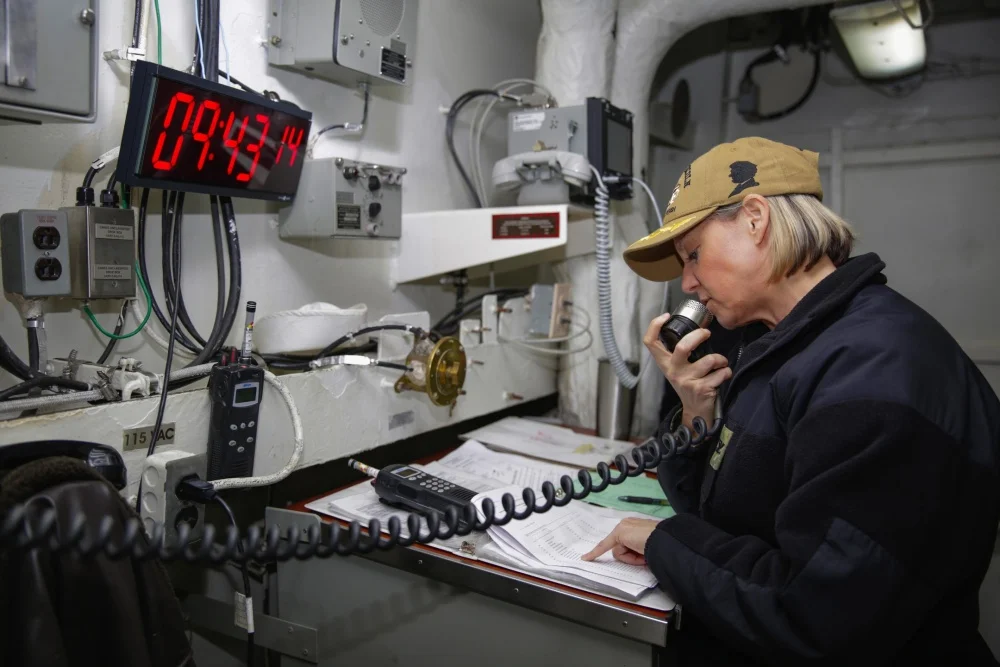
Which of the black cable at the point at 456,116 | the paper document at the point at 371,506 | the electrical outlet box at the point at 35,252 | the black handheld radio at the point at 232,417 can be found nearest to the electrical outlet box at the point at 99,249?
the electrical outlet box at the point at 35,252

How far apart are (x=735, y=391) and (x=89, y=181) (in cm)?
124

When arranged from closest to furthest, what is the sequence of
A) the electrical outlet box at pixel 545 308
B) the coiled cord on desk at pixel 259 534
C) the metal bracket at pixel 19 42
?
the coiled cord on desk at pixel 259 534
the metal bracket at pixel 19 42
the electrical outlet box at pixel 545 308

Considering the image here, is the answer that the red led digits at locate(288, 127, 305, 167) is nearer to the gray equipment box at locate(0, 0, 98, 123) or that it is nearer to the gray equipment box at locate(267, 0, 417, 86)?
the gray equipment box at locate(267, 0, 417, 86)

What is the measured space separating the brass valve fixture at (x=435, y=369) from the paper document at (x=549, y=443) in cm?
28

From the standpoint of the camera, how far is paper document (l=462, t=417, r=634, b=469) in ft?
6.23

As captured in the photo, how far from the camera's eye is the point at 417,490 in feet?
4.69

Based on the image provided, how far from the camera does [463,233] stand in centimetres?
203

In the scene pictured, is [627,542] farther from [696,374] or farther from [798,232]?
[798,232]

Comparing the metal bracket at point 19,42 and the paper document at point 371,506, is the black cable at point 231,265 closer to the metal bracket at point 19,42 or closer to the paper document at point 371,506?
the paper document at point 371,506

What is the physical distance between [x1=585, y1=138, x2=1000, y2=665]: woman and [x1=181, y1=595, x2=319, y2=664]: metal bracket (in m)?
0.67

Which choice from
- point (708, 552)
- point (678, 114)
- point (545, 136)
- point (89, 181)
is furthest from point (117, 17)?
point (678, 114)

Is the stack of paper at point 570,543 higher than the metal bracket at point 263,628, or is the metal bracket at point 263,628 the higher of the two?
the stack of paper at point 570,543

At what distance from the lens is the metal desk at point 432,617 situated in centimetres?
119

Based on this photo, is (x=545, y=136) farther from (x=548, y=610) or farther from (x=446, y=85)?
(x=548, y=610)
